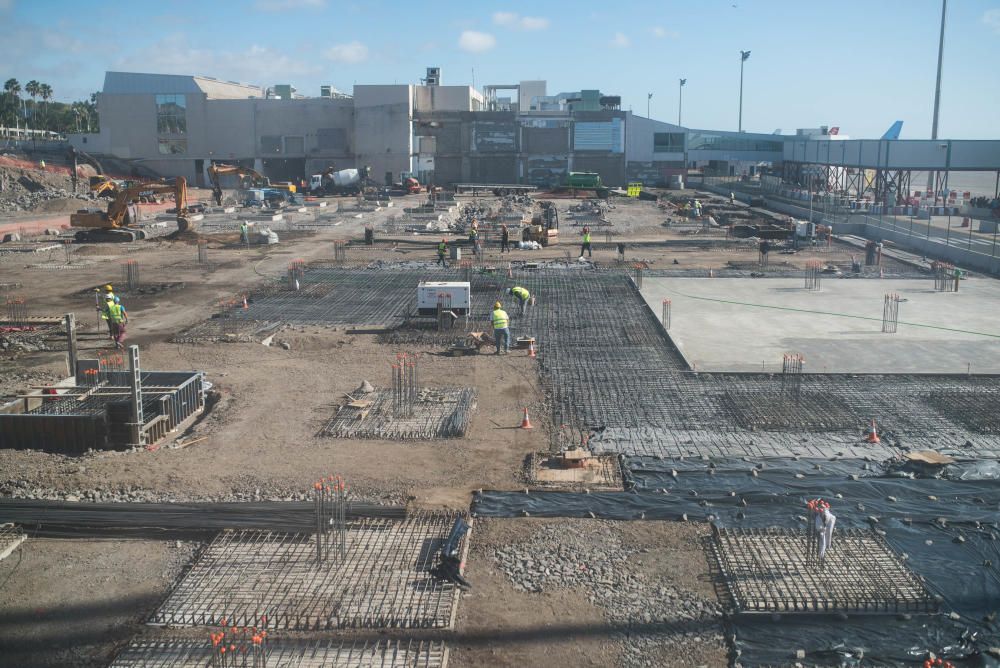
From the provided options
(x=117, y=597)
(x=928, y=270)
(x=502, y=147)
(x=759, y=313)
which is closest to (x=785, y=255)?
(x=928, y=270)

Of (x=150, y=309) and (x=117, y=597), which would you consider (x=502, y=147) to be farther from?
(x=117, y=597)

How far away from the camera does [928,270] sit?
3541 cm

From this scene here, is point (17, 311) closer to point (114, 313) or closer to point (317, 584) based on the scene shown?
point (114, 313)

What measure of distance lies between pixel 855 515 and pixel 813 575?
2.38 meters

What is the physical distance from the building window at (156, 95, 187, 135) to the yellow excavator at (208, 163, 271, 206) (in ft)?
45.0

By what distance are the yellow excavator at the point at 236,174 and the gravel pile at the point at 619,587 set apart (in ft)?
186

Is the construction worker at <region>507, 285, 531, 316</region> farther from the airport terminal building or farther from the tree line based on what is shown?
the tree line

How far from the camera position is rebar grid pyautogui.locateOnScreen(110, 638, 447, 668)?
9.29 m

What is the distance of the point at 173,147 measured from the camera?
9562cm

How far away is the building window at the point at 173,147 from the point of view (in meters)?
95.2

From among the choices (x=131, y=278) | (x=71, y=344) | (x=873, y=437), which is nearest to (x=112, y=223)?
(x=131, y=278)

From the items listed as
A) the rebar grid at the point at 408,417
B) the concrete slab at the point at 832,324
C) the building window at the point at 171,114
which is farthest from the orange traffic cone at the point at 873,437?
the building window at the point at 171,114

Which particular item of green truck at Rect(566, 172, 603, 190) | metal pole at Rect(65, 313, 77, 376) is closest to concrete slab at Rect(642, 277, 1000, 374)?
metal pole at Rect(65, 313, 77, 376)

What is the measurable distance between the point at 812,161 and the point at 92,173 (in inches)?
2622
